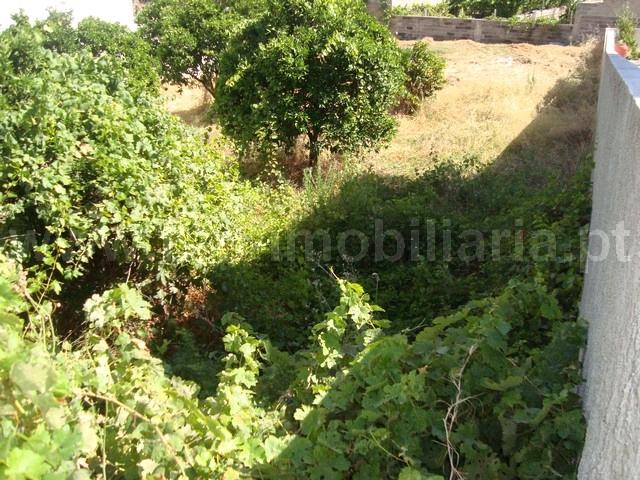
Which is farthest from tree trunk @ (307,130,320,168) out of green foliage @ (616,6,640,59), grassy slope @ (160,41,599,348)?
green foliage @ (616,6,640,59)

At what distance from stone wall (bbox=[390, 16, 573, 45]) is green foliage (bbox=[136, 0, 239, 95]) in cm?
748

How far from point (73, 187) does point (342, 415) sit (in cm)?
255

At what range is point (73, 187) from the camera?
412 cm

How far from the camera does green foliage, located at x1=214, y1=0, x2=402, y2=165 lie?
21.5ft

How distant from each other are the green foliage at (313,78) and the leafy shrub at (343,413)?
425 centimetres

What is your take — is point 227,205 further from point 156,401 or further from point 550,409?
point 550,409

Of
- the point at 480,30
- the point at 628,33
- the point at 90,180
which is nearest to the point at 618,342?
the point at 90,180

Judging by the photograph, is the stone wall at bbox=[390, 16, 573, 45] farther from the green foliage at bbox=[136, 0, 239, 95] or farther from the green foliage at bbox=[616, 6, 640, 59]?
the green foliage at bbox=[136, 0, 239, 95]

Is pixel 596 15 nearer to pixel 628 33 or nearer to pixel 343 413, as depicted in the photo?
pixel 628 33

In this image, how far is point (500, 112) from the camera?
31.2 ft

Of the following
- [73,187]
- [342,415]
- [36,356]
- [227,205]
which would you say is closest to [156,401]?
[36,356]

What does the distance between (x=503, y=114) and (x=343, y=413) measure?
772 centimetres

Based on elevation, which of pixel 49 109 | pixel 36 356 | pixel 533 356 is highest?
pixel 49 109

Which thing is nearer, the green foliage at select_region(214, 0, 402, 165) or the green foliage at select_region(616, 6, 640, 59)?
the green foliage at select_region(214, 0, 402, 165)
